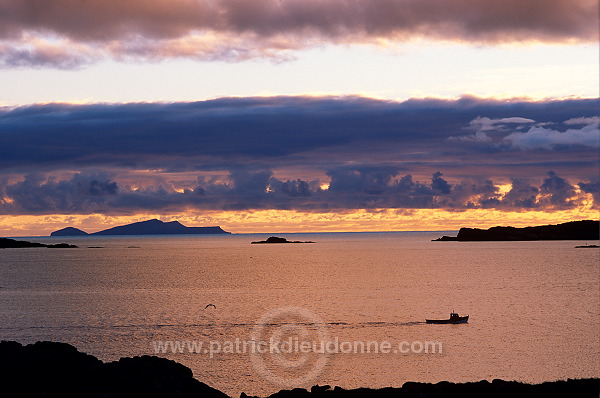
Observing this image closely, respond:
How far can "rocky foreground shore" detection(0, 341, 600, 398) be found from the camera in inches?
1368

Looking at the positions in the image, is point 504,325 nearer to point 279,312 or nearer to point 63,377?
point 279,312

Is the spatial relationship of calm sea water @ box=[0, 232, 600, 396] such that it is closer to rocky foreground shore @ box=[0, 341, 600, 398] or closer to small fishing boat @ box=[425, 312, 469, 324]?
small fishing boat @ box=[425, 312, 469, 324]

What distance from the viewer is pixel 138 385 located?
35.7 metres

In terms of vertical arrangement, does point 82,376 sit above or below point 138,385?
above

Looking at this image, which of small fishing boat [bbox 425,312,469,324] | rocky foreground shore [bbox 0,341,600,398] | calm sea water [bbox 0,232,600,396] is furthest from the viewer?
small fishing boat [bbox 425,312,469,324]

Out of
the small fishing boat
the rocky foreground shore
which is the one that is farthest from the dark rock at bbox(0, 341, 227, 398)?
the small fishing boat

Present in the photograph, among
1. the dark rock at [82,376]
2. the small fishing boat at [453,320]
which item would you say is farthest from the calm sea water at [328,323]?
the dark rock at [82,376]

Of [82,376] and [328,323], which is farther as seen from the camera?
[328,323]

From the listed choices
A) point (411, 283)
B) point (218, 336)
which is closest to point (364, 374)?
point (218, 336)

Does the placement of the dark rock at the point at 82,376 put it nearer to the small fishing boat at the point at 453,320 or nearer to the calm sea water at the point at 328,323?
the calm sea water at the point at 328,323

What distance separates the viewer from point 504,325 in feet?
266

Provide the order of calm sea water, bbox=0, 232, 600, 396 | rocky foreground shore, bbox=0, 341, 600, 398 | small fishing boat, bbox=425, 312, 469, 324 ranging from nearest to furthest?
rocky foreground shore, bbox=0, 341, 600, 398 → calm sea water, bbox=0, 232, 600, 396 → small fishing boat, bbox=425, 312, 469, 324

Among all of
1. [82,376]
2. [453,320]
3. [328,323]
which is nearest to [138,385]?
[82,376]

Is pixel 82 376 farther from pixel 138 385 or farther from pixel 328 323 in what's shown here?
pixel 328 323
